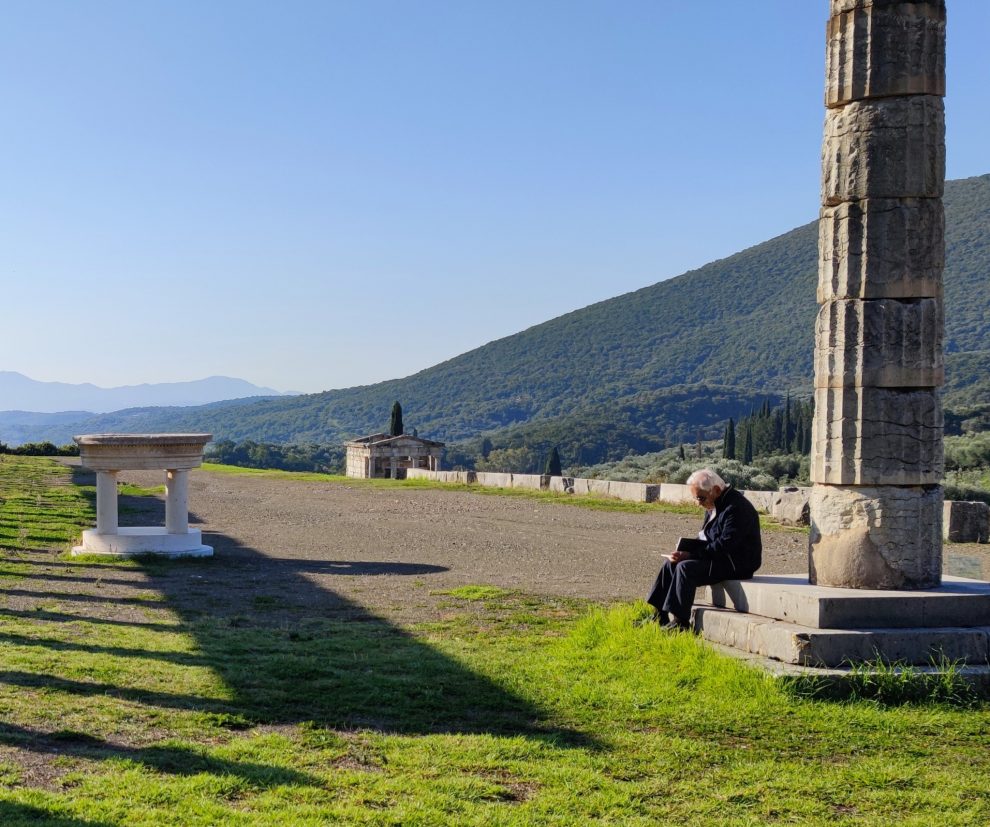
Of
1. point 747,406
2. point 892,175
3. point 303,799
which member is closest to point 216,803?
point 303,799

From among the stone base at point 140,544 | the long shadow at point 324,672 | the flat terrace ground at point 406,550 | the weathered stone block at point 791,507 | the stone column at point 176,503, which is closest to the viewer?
the long shadow at point 324,672

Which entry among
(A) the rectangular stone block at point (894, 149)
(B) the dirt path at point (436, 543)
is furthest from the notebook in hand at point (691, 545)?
(A) the rectangular stone block at point (894, 149)

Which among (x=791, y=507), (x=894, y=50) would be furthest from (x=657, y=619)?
(x=791, y=507)

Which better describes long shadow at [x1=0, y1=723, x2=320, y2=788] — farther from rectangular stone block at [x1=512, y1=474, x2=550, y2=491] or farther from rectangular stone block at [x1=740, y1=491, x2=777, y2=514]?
rectangular stone block at [x1=512, y1=474, x2=550, y2=491]

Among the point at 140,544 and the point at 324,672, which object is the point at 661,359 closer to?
the point at 140,544

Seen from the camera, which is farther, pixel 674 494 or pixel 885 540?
pixel 674 494

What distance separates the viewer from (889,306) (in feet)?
27.4

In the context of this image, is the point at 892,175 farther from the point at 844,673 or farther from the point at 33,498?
the point at 33,498

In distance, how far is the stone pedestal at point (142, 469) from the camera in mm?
13391

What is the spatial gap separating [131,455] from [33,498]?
10351 mm

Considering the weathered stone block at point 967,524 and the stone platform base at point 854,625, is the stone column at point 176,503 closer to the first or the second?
the stone platform base at point 854,625

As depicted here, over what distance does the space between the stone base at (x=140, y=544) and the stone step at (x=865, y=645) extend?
8.67m

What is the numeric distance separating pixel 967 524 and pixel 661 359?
11708cm

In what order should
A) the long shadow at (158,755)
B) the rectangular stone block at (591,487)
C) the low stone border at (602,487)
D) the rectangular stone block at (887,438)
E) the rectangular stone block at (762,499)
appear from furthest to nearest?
the rectangular stone block at (591,487) < the low stone border at (602,487) < the rectangular stone block at (762,499) < the rectangular stone block at (887,438) < the long shadow at (158,755)
